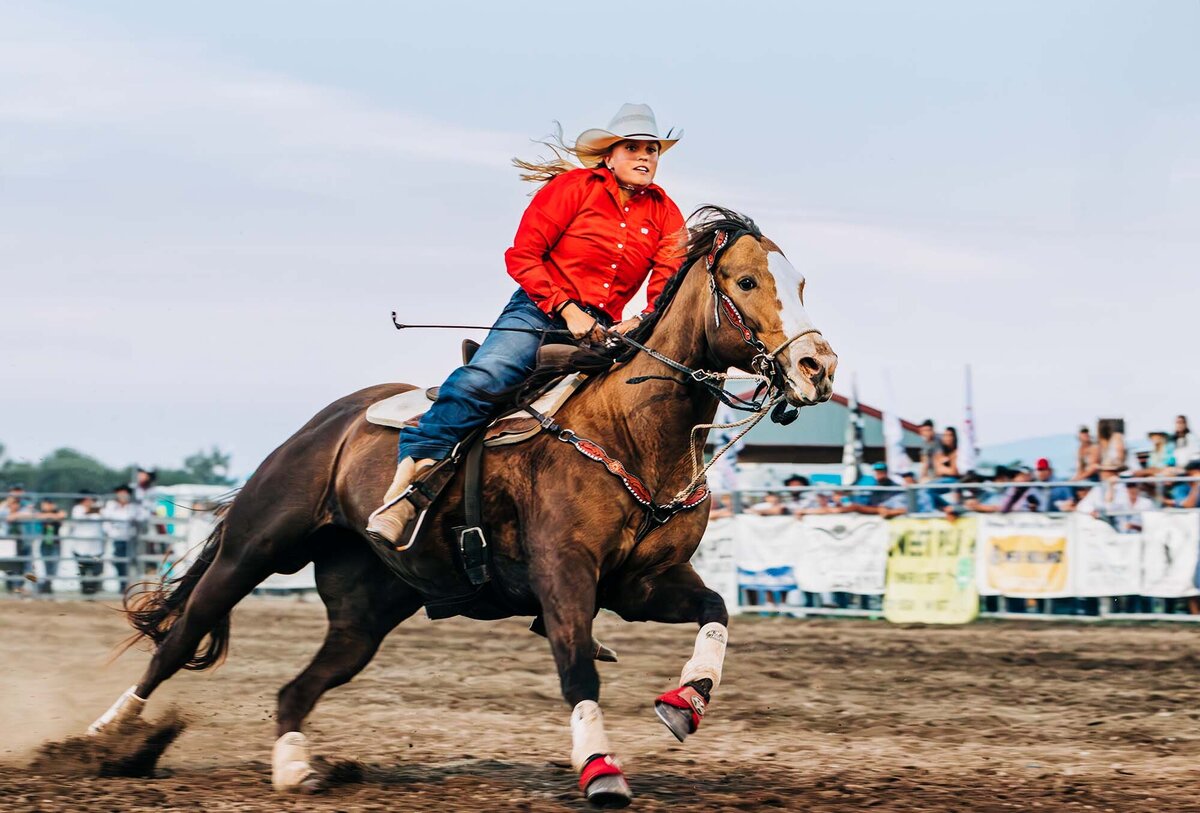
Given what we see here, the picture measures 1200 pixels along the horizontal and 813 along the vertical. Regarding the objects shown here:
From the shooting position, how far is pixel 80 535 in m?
20.1

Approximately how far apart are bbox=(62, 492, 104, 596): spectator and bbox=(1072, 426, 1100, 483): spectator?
1206 cm

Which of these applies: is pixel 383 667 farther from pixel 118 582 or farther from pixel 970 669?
pixel 118 582

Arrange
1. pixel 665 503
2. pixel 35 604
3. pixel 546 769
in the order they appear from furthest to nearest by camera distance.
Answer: pixel 35 604, pixel 546 769, pixel 665 503

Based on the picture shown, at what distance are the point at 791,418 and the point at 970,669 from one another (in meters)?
5.69

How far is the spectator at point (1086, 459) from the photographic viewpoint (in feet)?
43.3

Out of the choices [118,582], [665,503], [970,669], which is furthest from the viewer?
[118,582]

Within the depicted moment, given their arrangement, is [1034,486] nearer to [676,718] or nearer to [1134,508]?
[1134,508]

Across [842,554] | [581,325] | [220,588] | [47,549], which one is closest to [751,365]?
[581,325]

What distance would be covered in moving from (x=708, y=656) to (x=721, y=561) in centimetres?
1046

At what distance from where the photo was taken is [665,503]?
5430 mm

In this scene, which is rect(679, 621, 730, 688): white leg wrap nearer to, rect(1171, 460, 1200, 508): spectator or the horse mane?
the horse mane

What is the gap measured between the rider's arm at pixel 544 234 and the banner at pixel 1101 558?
8369 millimetres

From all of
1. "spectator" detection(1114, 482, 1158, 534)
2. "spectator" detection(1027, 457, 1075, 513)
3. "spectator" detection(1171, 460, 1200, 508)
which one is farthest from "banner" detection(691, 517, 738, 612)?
"spectator" detection(1171, 460, 1200, 508)

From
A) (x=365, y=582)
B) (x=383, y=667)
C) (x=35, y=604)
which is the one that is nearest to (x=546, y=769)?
(x=365, y=582)
